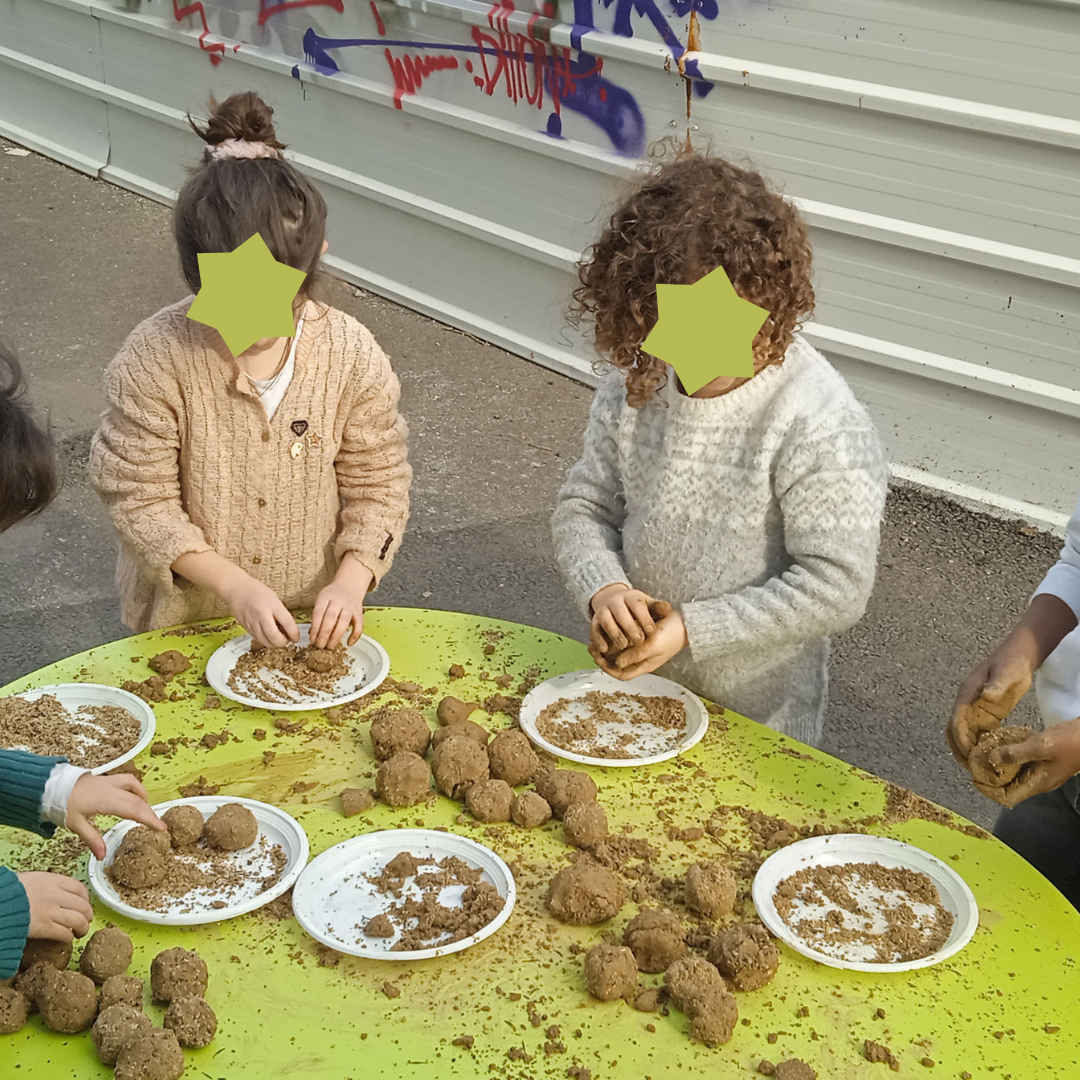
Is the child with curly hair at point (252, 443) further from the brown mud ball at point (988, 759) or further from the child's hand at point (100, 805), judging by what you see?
the brown mud ball at point (988, 759)

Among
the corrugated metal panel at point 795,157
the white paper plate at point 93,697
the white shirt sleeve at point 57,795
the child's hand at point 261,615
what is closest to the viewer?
the white shirt sleeve at point 57,795

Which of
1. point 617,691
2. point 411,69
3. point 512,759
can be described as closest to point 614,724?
point 617,691

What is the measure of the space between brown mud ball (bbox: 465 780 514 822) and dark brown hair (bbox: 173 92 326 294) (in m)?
0.92

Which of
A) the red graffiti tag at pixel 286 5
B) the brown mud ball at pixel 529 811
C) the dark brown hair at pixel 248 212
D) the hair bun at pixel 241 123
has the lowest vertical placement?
the brown mud ball at pixel 529 811

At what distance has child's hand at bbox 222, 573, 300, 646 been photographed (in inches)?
77.9

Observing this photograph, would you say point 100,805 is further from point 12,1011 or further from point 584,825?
point 584,825

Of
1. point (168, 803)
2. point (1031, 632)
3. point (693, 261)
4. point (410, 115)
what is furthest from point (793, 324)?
point (410, 115)

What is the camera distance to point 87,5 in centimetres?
678

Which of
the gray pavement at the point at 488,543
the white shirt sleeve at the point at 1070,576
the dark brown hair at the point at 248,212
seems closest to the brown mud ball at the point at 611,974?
the white shirt sleeve at the point at 1070,576

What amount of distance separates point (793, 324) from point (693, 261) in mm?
202

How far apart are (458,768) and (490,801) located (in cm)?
7

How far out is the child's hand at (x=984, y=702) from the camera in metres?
1.66

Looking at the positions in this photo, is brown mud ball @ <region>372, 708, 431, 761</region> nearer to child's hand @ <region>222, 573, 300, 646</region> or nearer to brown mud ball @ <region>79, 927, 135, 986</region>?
child's hand @ <region>222, 573, 300, 646</region>

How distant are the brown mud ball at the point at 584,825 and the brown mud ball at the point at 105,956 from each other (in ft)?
1.77
